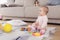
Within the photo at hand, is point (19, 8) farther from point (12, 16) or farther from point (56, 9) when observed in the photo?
point (56, 9)

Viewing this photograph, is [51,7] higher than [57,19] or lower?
higher

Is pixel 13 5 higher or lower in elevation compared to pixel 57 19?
higher

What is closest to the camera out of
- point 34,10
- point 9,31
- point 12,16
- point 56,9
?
point 9,31

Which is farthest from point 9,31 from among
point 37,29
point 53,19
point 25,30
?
point 53,19

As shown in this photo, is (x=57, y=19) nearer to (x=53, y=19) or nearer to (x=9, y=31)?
(x=53, y=19)

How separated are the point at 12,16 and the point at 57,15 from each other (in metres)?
1.23

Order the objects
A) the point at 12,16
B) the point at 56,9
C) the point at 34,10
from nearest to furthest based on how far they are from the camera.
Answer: the point at 56,9
the point at 34,10
the point at 12,16

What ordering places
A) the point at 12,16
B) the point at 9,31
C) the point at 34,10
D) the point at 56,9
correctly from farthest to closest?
the point at 12,16 < the point at 34,10 < the point at 56,9 < the point at 9,31

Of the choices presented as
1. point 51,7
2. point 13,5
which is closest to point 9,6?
point 13,5

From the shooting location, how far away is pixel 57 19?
137 inches

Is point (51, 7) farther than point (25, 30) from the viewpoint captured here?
Yes

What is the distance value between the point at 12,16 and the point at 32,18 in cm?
60

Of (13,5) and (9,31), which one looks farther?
(13,5)

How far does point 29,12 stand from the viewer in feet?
12.4
